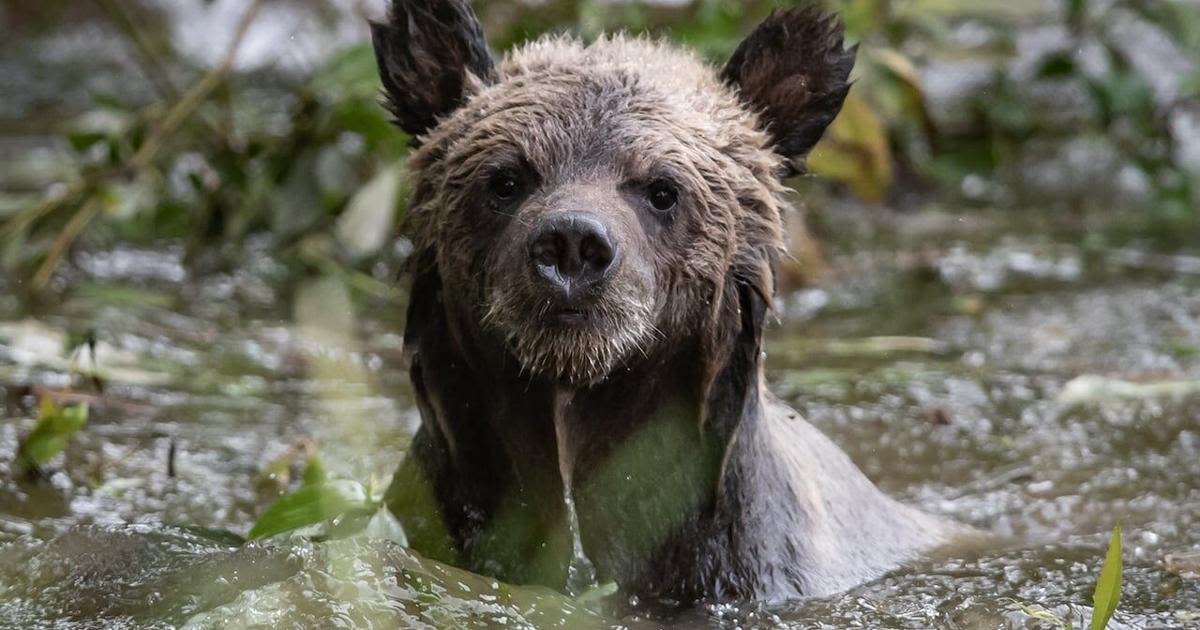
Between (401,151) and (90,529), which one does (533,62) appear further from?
(401,151)

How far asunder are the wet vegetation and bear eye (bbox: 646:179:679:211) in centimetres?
103

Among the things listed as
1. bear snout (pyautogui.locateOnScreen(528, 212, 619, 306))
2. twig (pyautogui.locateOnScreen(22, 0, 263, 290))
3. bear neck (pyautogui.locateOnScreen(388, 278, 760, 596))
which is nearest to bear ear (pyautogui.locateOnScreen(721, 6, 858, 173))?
bear neck (pyautogui.locateOnScreen(388, 278, 760, 596))

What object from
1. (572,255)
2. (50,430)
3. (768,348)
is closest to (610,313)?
(572,255)

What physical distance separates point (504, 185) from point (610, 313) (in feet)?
1.70

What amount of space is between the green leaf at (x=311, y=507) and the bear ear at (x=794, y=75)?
1.57 meters

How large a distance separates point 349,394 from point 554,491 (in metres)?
3.13

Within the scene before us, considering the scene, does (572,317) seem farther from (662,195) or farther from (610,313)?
(662,195)

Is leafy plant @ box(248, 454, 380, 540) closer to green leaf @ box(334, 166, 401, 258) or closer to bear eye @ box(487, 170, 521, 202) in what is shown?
bear eye @ box(487, 170, 521, 202)

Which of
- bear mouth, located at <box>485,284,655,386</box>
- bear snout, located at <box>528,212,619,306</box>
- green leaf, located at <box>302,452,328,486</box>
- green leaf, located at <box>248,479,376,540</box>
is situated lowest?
green leaf, located at <box>248,479,376,540</box>

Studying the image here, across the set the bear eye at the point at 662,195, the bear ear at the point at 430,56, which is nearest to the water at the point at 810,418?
the bear eye at the point at 662,195

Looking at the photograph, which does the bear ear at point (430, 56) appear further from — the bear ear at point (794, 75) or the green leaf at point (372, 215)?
the green leaf at point (372, 215)

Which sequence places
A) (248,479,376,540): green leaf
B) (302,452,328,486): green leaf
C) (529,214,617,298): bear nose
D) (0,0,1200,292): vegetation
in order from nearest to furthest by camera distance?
1. (529,214,617,298): bear nose
2. (248,479,376,540): green leaf
3. (302,452,328,486): green leaf
4. (0,0,1200,292): vegetation

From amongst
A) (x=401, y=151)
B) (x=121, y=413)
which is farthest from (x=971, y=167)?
(x=121, y=413)

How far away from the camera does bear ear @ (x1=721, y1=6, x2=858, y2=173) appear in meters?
4.64
